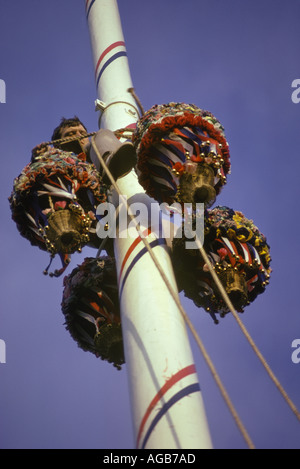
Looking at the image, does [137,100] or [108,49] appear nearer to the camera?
[137,100]

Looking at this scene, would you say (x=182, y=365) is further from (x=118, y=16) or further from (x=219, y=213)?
(x=118, y=16)

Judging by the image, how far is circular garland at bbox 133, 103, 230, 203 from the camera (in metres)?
6.33

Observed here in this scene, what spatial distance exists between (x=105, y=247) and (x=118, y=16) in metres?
4.14

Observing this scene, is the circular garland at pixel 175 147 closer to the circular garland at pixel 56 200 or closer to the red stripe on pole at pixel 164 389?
the circular garland at pixel 56 200

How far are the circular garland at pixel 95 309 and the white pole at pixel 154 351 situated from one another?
599 mm

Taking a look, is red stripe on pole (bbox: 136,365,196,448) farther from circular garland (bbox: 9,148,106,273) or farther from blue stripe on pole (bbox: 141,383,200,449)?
circular garland (bbox: 9,148,106,273)

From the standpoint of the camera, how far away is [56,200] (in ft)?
21.4

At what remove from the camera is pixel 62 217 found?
637cm

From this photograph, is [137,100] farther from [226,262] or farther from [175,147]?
[226,262]

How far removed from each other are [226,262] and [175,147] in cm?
116

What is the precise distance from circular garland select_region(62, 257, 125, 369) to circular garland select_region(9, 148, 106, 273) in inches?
23.8

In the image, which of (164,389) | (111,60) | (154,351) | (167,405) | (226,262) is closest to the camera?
(167,405)

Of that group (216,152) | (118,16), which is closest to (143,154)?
(216,152)

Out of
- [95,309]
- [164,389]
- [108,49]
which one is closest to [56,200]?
[95,309]
